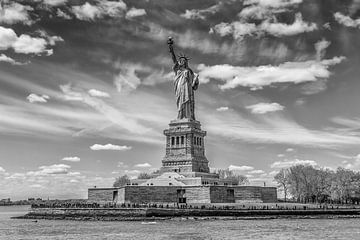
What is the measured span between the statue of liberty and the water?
36202 mm

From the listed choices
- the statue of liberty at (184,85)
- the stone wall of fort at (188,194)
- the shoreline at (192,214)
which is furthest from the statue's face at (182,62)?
the shoreline at (192,214)

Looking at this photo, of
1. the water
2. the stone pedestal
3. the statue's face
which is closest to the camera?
the water

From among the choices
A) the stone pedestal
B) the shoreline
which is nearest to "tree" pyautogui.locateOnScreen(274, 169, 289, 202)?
the stone pedestal

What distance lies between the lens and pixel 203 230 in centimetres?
4888

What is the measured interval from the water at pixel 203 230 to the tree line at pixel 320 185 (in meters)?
38.6

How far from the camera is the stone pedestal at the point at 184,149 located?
285ft

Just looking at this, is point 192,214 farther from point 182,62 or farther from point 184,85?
point 182,62

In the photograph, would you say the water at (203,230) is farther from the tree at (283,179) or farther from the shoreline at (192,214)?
the tree at (283,179)

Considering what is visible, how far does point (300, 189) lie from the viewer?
10194 centimetres

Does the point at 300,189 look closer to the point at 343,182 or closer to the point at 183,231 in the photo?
the point at 343,182

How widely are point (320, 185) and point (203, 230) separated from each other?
5931 centimetres

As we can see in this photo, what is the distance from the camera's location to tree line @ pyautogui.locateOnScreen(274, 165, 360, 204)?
3841 inches

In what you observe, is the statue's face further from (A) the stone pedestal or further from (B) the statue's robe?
(A) the stone pedestal

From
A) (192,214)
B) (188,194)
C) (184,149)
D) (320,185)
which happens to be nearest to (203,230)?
(192,214)
